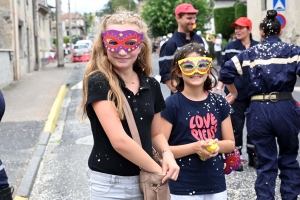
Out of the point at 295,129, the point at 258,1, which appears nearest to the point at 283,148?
the point at 295,129

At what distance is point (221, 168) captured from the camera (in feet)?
11.0

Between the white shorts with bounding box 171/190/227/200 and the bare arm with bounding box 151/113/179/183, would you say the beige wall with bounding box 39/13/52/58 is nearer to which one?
the white shorts with bounding box 171/190/227/200

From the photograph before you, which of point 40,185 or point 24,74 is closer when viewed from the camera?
point 40,185

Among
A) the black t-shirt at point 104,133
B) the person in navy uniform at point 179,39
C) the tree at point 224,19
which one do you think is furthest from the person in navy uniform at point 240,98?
the tree at point 224,19

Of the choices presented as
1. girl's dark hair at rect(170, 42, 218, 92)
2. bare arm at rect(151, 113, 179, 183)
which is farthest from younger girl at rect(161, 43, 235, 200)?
bare arm at rect(151, 113, 179, 183)

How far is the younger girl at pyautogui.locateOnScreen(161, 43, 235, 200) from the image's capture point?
10.7 feet

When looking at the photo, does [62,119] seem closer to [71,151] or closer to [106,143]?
[71,151]

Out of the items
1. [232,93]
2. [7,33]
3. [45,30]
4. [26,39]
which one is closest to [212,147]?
[232,93]

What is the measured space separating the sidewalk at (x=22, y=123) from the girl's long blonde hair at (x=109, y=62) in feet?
11.0

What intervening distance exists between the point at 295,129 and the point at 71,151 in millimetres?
4120

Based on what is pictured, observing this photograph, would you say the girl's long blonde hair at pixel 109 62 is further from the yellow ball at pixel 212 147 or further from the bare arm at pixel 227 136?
the bare arm at pixel 227 136

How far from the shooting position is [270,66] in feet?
14.1

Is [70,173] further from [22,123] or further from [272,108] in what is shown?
[22,123]

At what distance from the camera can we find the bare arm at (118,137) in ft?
8.09
